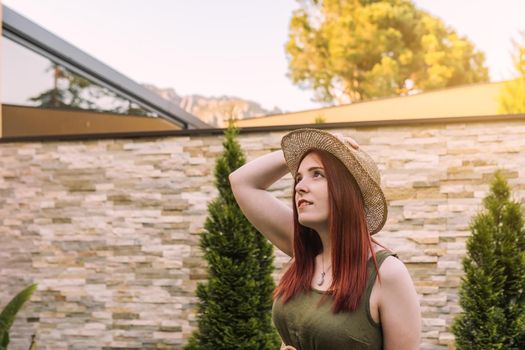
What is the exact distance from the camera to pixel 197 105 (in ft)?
58.3

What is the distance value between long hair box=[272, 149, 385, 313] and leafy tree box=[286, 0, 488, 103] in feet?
62.5

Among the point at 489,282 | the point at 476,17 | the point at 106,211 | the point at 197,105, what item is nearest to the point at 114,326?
the point at 106,211

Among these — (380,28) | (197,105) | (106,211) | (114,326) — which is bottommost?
(114,326)

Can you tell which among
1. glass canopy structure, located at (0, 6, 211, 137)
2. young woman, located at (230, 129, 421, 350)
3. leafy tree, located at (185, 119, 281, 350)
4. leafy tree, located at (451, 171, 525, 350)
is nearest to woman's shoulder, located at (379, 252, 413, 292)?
young woman, located at (230, 129, 421, 350)

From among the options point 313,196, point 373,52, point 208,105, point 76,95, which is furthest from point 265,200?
point 373,52

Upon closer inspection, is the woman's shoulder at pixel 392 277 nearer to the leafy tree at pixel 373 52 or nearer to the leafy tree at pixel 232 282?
the leafy tree at pixel 232 282

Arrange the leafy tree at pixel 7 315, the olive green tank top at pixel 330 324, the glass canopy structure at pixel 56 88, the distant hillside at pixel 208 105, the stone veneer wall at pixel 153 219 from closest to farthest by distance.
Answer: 1. the olive green tank top at pixel 330 324
2. the leafy tree at pixel 7 315
3. the stone veneer wall at pixel 153 219
4. the glass canopy structure at pixel 56 88
5. the distant hillside at pixel 208 105

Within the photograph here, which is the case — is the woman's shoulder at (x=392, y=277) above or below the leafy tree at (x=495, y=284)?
above

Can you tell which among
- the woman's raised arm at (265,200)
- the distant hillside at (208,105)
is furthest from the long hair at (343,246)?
the distant hillside at (208,105)

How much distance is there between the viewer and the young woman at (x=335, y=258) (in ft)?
4.06

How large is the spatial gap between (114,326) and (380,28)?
55.1 feet

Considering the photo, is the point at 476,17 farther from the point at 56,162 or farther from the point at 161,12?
the point at 56,162

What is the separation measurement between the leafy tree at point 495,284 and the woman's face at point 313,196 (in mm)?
3920

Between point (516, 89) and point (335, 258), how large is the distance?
1045cm
